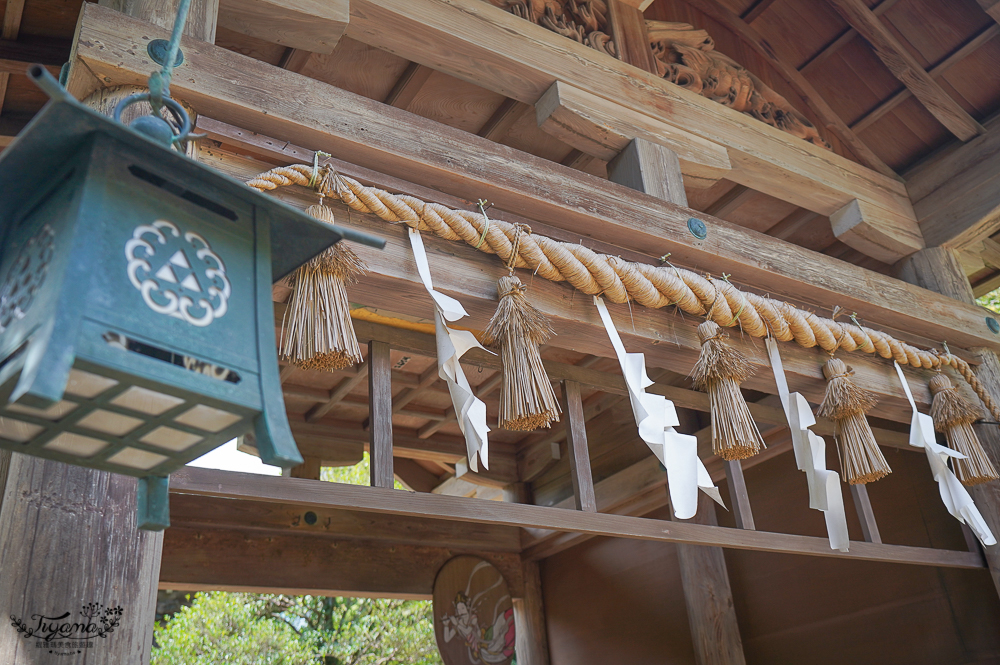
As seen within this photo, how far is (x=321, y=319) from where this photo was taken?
4.01 feet

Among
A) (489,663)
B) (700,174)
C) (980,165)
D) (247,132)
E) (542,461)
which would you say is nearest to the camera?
(247,132)

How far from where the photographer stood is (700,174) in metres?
2.23

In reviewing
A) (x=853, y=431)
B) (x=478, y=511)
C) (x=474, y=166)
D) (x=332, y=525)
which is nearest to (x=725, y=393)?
(x=853, y=431)

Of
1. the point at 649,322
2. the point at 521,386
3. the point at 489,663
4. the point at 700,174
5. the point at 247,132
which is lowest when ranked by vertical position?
the point at 489,663

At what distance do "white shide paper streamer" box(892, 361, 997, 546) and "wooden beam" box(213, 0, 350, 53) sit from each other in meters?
1.77

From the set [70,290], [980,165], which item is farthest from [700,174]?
[70,290]

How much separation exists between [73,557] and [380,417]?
0.67 m

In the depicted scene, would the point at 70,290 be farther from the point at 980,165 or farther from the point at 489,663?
the point at 489,663

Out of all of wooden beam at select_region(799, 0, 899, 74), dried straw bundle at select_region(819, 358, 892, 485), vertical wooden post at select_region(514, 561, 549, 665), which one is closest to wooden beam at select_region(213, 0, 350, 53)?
dried straw bundle at select_region(819, 358, 892, 485)

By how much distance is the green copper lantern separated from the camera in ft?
2.04

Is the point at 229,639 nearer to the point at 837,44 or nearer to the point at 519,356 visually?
the point at 519,356

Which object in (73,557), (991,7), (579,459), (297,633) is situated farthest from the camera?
(297,633)

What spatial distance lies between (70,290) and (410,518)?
2.86 meters

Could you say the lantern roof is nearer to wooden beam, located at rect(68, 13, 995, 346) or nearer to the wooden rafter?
wooden beam, located at rect(68, 13, 995, 346)
